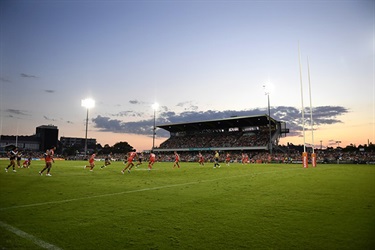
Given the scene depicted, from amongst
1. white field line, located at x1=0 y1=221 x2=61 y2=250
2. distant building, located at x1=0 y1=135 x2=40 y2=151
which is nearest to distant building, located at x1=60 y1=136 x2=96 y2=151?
distant building, located at x1=0 y1=135 x2=40 y2=151

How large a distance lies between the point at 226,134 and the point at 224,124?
10.7 ft

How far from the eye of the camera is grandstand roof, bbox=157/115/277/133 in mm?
64375

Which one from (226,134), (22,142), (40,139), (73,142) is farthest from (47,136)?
(226,134)

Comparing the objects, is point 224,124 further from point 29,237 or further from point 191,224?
point 29,237

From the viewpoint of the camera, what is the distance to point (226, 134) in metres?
73.1

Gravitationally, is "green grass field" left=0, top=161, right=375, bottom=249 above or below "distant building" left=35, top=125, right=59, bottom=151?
below

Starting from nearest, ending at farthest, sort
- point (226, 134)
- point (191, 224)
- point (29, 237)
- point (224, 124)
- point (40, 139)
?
1. point (29, 237)
2. point (191, 224)
3. point (224, 124)
4. point (226, 134)
5. point (40, 139)

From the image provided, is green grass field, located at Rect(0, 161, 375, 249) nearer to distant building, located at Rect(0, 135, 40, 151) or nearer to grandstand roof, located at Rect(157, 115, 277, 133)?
grandstand roof, located at Rect(157, 115, 277, 133)

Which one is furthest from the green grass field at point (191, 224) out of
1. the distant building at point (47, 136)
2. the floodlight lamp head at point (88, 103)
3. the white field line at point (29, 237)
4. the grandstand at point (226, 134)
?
the distant building at point (47, 136)

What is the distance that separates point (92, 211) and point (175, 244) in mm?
3512

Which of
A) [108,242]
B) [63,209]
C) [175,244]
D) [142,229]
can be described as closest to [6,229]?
[63,209]

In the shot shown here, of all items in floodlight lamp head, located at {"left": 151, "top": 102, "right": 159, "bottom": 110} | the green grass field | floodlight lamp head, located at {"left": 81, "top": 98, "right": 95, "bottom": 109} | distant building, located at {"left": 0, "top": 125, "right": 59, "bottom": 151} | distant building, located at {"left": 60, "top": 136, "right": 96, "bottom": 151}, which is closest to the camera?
the green grass field

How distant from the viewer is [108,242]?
4.07 meters

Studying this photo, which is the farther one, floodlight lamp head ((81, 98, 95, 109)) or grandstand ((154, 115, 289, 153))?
grandstand ((154, 115, 289, 153))
